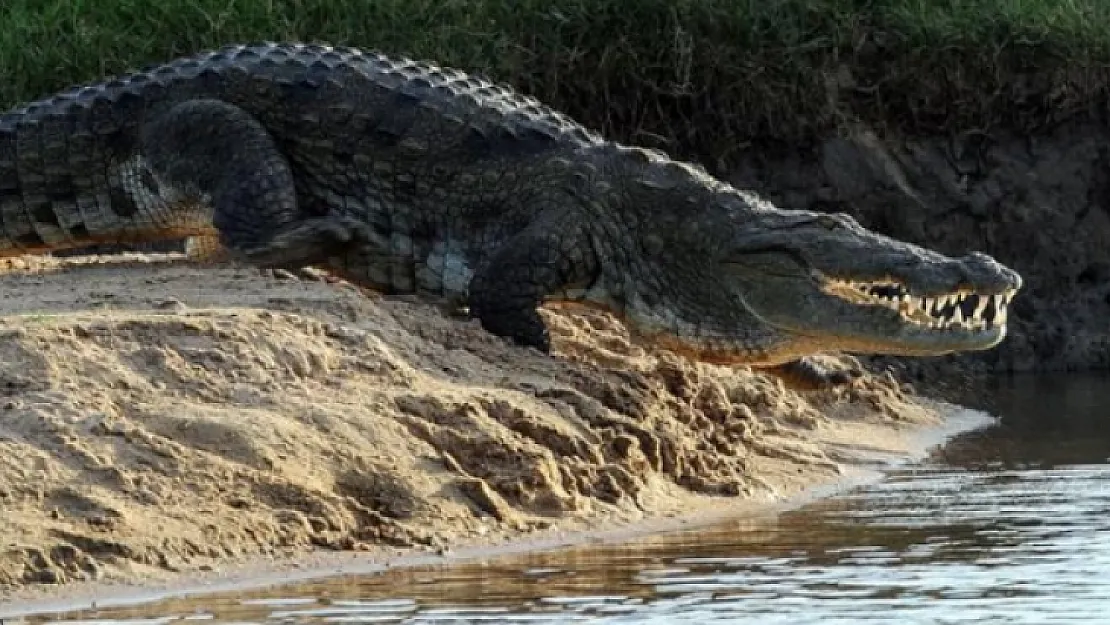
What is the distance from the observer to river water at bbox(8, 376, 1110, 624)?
5.32 meters

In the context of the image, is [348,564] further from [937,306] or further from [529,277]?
[937,306]

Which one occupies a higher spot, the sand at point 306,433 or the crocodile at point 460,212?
the crocodile at point 460,212

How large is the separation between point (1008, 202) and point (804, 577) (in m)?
7.40

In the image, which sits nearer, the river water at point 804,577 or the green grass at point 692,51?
the river water at point 804,577

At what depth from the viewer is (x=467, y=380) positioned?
7734mm

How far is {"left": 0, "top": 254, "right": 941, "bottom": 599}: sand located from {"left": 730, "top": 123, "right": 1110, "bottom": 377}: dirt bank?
369 cm

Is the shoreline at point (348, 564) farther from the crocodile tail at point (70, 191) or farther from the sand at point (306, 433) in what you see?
the crocodile tail at point (70, 191)

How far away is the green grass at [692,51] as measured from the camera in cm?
1220

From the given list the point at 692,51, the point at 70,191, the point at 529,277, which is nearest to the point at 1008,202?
the point at 692,51

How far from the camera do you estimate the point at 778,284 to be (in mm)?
→ 8578

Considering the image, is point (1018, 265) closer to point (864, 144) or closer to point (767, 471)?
point (864, 144)

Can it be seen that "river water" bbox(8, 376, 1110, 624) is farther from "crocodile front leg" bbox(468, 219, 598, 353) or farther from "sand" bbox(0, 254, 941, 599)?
"crocodile front leg" bbox(468, 219, 598, 353)

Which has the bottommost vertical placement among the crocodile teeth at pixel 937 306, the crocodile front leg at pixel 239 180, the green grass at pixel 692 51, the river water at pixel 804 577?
the river water at pixel 804 577

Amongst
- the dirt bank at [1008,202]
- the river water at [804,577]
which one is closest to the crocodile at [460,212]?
the river water at [804,577]
